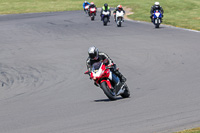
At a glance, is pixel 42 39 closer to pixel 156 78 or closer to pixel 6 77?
pixel 6 77

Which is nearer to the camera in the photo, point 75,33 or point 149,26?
point 75,33

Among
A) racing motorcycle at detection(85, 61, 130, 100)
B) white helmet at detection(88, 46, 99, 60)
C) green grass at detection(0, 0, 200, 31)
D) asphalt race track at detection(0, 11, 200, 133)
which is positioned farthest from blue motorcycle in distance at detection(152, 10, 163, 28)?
white helmet at detection(88, 46, 99, 60)

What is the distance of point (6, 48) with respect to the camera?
79.2 ft

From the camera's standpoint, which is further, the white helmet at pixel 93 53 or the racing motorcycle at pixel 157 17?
the racing motorcycle at pixel 157 17

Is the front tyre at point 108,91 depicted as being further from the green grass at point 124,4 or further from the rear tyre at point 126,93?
the green grass at point 124,4

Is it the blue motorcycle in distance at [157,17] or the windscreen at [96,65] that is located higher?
the windscreen at [96,65]

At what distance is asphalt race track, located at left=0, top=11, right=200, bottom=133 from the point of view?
29.3 ft

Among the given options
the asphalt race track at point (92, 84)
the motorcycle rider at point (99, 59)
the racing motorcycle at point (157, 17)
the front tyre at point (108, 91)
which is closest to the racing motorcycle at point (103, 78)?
the front tyre at point (108, 91)

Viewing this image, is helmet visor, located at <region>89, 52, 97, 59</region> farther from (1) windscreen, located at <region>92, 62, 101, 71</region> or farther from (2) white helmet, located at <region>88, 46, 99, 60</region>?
(1) windscreen, located at <region>92, 62, 101, 71</region>

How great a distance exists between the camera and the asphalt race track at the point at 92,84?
893 centimetres

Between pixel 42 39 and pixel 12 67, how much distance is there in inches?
357

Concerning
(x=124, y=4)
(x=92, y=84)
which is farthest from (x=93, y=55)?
(x=124, y=4)

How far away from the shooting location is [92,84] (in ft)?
48.2

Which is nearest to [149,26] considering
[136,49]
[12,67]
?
[136,49]
